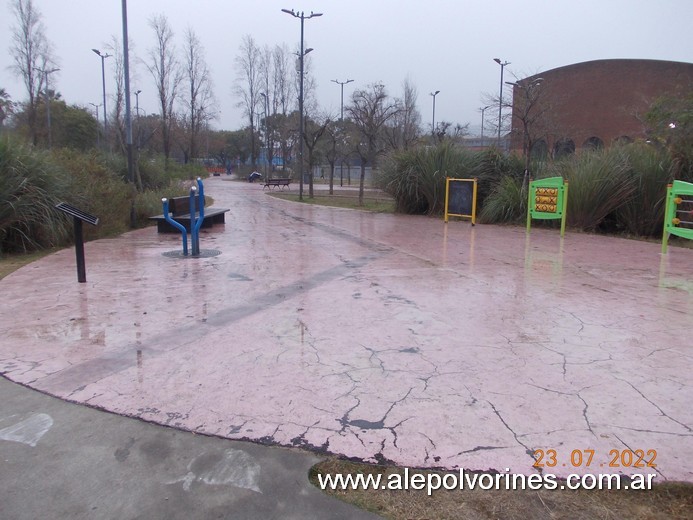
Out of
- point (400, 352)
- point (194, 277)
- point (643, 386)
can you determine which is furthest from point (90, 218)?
point (643, 386)

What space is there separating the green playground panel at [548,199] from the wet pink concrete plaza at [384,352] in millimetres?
3729

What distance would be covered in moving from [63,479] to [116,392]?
1040 millimetres

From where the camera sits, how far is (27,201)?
9922mm

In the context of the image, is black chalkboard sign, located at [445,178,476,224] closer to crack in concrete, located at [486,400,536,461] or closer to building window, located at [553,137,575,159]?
building window, located at [553,137,575,159]

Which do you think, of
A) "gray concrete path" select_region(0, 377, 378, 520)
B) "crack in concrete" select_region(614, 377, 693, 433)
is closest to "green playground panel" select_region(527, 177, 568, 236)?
"crack in concrete" select_region(614, 377, 693, 433)

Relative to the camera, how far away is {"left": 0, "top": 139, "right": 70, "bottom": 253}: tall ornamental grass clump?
9703mm

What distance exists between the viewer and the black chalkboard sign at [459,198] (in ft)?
50.0

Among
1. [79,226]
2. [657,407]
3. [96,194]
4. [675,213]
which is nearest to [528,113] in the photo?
[675,213]

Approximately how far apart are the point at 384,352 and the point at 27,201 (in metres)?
8.43

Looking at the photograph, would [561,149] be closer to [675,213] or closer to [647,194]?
[647,194]

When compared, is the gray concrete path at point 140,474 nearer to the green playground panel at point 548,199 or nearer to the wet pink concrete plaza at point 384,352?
the wet pink concrete plaza at point 384,352

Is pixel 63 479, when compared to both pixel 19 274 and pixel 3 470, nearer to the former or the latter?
pixel 3 470

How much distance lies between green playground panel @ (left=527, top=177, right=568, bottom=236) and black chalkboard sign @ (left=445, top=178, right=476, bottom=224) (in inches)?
84.9
